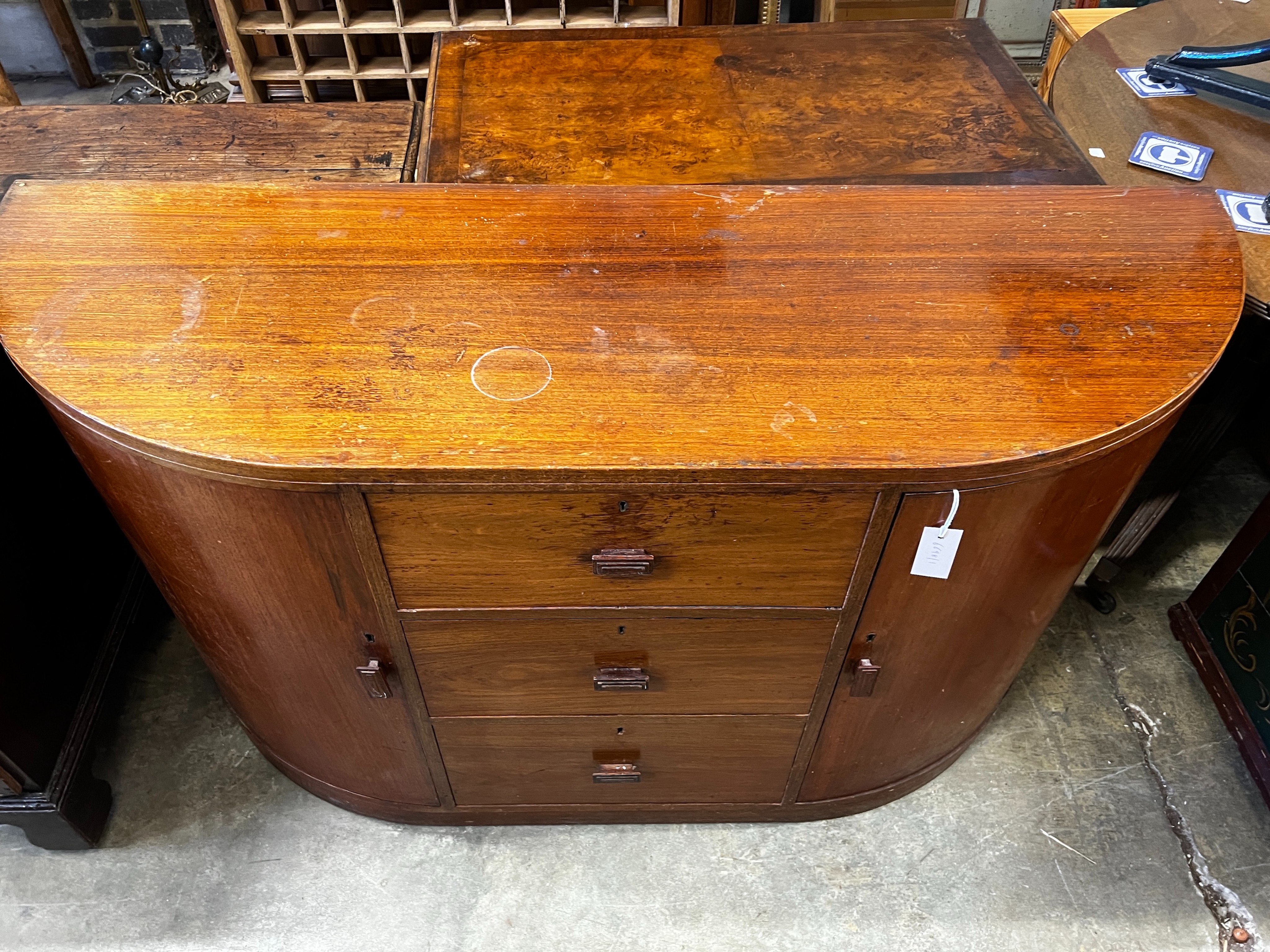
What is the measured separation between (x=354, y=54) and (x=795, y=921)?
245 centimetres

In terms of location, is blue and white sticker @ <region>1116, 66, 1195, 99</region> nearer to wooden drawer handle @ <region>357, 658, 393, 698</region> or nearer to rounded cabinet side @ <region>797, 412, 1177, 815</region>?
rounded cabinet side @ <region>797, 412, 1177, 815</region>

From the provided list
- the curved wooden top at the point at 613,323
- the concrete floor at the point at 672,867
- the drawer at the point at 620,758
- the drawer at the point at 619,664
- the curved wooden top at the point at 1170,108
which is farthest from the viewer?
the curved wooden top at the point at 1170,108

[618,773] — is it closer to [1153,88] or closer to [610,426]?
[610,426]

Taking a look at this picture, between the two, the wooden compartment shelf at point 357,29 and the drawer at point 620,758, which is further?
the wooden compartment shelf at point 357,29

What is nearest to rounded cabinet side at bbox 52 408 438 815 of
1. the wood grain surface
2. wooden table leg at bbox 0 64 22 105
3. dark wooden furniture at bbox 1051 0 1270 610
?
the wood grain surface

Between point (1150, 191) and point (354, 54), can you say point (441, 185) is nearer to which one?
point (1150, 191)

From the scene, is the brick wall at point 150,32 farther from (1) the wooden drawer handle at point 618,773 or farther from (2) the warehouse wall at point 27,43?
(1) the wooden drawer handle at point 618,773

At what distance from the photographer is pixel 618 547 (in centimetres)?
97

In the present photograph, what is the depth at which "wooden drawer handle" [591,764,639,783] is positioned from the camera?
133cm

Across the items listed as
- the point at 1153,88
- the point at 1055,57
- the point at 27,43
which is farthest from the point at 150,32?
the point at 1153,88

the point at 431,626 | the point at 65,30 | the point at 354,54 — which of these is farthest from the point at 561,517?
the point at 65,30

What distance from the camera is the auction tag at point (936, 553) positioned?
0.97 meters

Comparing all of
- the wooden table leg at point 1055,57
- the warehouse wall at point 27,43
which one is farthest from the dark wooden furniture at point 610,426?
the warehouse wall at point 27,43

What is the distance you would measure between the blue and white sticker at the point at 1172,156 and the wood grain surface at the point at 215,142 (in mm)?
1246
